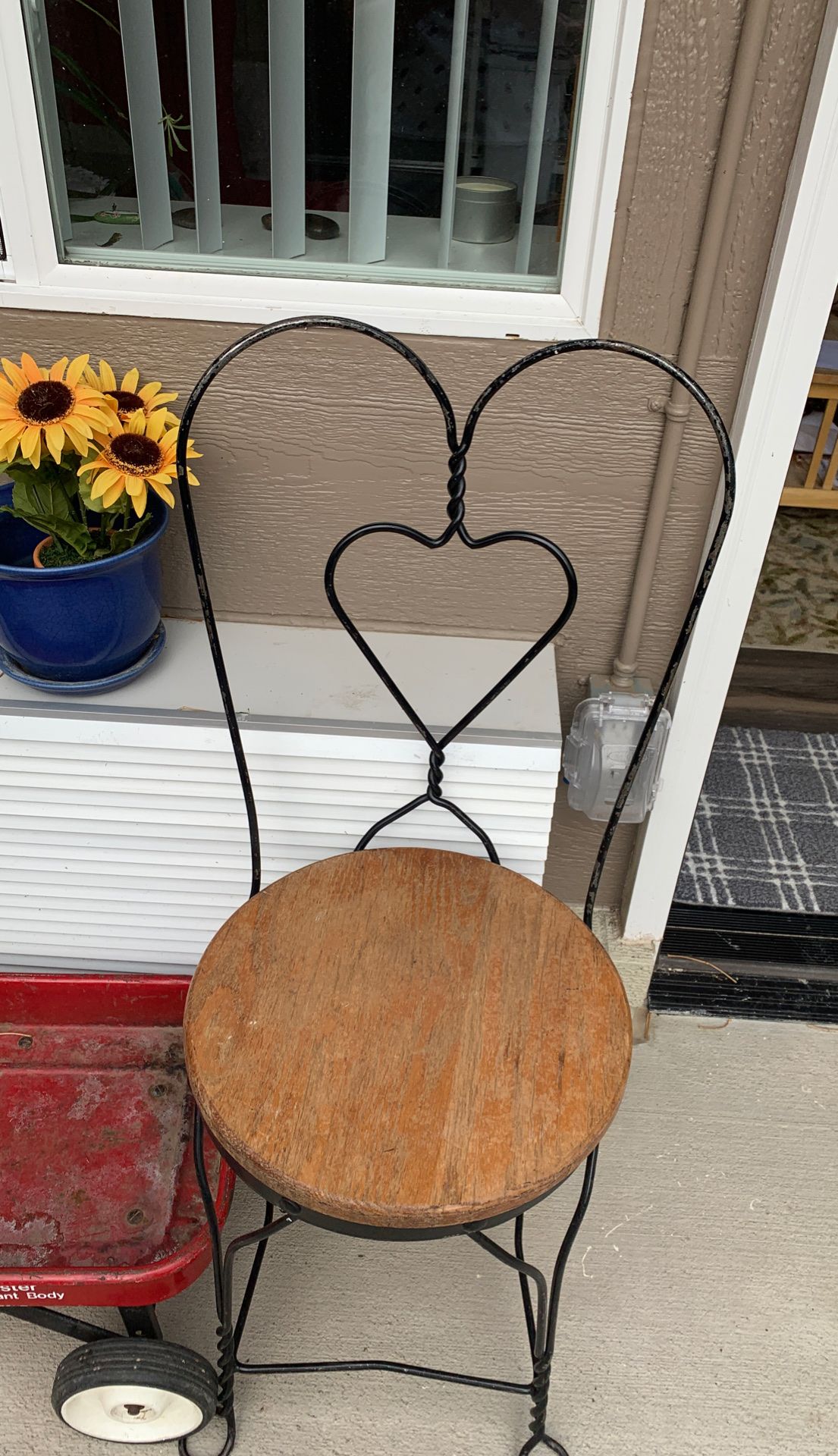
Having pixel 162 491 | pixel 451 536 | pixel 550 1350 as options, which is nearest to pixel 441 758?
pixel 451 536

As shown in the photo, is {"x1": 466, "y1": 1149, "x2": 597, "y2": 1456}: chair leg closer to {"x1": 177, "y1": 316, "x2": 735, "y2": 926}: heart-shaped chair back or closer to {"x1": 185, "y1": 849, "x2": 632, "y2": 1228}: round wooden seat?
{"x1": 185, "y1": 849, "x2": 632, "y2": 1228}: round wooden seat

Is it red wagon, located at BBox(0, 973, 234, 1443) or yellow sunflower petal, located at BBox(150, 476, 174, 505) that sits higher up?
yellow sunflower petal, located at BBox(150, 476, 174, 505)

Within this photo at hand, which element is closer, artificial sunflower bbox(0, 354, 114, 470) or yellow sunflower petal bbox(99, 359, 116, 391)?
artificial sunflower bbox(0, 354, 114, 470)

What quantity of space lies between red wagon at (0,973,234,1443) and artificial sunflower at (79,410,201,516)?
2.16 feet

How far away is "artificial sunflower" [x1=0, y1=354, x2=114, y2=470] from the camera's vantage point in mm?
1060

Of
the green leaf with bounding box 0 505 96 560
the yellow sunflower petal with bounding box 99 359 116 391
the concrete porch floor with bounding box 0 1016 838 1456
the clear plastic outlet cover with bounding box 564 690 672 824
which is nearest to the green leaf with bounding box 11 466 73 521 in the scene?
the green leaf with bounding box 0 505 96 560

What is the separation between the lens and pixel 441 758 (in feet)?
3.98

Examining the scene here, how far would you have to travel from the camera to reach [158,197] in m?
1.22

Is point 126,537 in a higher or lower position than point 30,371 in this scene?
lower

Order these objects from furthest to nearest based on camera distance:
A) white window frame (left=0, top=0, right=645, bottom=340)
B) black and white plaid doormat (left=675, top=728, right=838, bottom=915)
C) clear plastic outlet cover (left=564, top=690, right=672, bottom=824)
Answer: black and white plaid doormat (left=675, top=728, right=838, bottom=915) < clear plastic outlet cover (left=564, top=690, right=672, bottom=824) < white window frame (left=0, top=0, right=645, bottom=340)

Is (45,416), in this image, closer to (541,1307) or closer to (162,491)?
(162,491)

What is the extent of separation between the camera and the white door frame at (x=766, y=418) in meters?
1.08

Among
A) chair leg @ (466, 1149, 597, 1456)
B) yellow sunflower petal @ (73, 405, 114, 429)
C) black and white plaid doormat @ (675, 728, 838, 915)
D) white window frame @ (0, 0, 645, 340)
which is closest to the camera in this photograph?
chair leg @ (466, 1149, 597, 1456)

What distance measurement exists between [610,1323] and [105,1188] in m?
0.68
